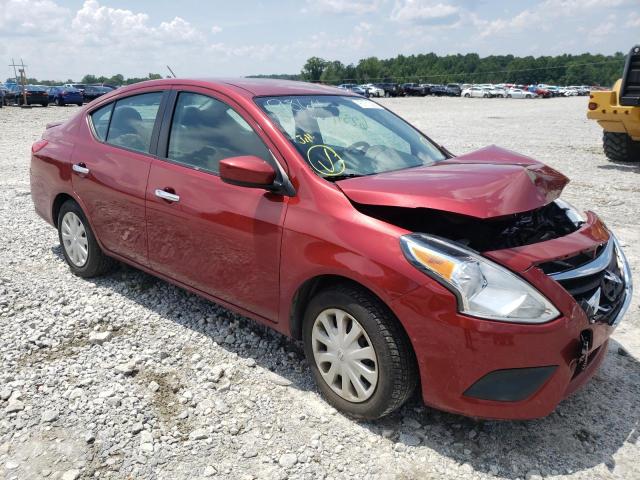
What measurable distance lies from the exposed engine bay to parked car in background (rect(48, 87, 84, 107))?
34.4m

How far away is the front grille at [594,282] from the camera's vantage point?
2.50m

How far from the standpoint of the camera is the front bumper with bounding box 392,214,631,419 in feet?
7.66

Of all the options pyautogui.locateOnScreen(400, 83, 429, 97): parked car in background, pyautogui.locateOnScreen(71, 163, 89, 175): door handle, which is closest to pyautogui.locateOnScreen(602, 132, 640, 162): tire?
pyautogui.locateOnScreen(71, 163, 89, 175): door handle

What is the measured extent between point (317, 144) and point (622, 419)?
218 centimetres

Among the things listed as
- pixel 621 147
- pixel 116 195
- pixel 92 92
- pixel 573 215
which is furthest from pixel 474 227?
pixel 92 92

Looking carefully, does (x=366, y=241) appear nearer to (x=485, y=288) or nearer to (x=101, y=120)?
(x=485, y=288)

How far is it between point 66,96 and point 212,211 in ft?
111

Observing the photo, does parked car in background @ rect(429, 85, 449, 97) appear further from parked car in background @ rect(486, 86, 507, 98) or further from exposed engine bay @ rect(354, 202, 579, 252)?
exposed engine bay @ rect(354, 202, 579, 252)

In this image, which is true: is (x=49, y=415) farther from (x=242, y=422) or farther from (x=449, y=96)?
(x=449, y=96)

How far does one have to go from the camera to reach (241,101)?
3332mm

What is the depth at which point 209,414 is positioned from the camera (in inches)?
115

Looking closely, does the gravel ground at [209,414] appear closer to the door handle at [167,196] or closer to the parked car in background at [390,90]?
the door handle at [167,196]

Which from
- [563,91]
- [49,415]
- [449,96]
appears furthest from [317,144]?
[563,91]

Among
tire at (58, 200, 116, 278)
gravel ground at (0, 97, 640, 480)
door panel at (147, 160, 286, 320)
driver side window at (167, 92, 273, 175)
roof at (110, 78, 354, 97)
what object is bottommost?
gravel ground at (0, 97, 640, 480)
